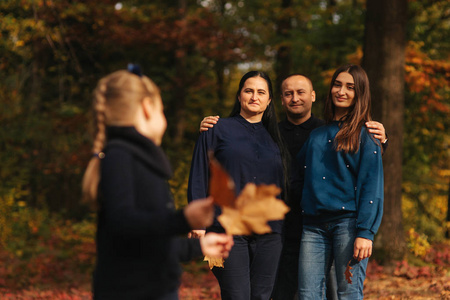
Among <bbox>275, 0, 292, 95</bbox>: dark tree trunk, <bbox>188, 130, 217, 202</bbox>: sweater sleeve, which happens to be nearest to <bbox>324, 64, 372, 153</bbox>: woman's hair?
<bbox>188, 130, 217, 202</bbox>: sweater sleeve

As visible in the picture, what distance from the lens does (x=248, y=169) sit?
11.7 feet

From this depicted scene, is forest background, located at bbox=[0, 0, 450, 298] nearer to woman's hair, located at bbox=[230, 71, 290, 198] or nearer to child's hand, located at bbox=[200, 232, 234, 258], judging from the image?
woman's hair, located at bbox=[230, 71, 290, 198]

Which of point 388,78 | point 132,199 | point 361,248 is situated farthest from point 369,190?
point 388,78

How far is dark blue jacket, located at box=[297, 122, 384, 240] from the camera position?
10.9 ft

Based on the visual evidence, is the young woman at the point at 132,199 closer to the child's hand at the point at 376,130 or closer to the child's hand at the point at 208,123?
the child's hand at the point at 208,123

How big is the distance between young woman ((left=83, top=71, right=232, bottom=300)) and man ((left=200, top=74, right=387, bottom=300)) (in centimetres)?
194

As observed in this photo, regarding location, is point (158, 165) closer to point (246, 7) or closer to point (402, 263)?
point (402, 263)

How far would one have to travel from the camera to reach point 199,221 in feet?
6.16

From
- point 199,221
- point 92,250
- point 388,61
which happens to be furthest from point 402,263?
point 92,250

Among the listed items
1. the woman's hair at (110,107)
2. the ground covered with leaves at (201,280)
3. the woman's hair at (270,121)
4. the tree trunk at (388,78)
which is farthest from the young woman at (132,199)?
the tree trunk at (388,78)

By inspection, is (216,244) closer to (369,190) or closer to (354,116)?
(369,190)

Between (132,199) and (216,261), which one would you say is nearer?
(132,199)

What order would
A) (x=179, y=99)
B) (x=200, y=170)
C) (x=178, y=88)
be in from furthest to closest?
(x=179, y=99)
(x=178, y=88)
(x=200, y=170)

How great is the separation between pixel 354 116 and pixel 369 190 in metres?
0.52
